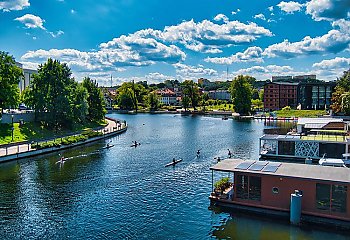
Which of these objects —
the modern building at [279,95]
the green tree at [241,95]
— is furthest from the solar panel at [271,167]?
the modern building at [279,95]

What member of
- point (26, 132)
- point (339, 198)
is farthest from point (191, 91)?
point (339, 198)

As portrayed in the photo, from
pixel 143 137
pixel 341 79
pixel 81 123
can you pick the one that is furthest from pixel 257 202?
pixel 341 79

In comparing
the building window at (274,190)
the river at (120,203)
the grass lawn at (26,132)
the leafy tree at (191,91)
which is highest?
the leafy tree at (191,91)

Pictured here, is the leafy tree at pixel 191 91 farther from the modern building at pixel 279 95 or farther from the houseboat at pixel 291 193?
the houseboat at pixel 291 193

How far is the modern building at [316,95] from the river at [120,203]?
10632cm

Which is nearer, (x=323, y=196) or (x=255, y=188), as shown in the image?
(x=323, y=196)

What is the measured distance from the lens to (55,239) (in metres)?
23.0

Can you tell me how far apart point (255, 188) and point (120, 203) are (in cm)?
1151

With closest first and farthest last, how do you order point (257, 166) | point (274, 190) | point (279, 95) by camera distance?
point (274, 190) → point (257, 166) → point (279, 95)

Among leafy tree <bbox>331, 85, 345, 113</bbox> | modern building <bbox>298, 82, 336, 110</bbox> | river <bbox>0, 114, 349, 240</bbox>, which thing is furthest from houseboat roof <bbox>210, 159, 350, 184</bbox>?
modern building <bbox>298, 82, 336, 110</bbox>

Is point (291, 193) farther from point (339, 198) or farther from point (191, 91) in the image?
point (191, 91)

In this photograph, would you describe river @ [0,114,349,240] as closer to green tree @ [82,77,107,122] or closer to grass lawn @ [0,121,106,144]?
grass lawn @ [0,121,106,144]

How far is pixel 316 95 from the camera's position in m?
Result: 146

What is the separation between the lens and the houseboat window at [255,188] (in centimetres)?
2683
